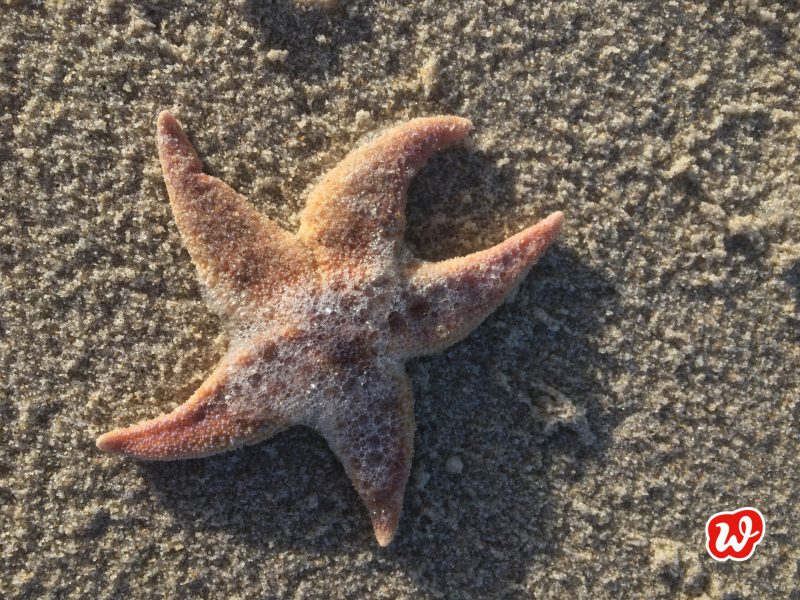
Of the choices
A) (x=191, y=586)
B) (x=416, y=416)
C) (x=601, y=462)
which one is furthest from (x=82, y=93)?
(x=601, y=462)

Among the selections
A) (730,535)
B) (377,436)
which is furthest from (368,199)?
(730,535)

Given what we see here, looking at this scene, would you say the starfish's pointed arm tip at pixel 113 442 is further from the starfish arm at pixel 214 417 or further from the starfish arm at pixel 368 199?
the starfish arm at pixel 368 199

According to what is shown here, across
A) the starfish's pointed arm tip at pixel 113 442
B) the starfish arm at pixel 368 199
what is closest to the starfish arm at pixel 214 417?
the starfish's pointed arm tip at pixel 113 442

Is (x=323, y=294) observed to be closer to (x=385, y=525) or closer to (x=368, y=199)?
(x=368, y=199)

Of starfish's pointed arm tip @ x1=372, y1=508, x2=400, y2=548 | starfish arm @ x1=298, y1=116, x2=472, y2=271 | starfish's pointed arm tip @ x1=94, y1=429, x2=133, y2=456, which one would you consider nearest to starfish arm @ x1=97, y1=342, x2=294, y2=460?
starfish's pointed arm tip @ x1=94, y1=429, x2=133, y2=456

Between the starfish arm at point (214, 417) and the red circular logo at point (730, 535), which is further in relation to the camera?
the red circular logo at point (730, 535)

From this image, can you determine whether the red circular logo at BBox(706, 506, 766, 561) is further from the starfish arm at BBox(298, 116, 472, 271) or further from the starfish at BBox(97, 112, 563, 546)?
the starfish arm at BBox(298, 116, 472, 271)
